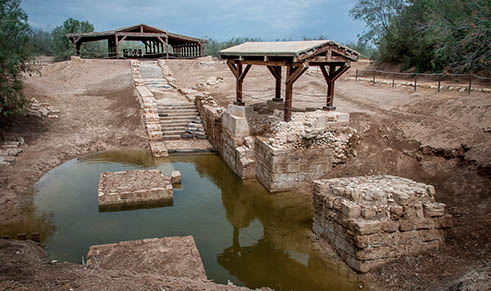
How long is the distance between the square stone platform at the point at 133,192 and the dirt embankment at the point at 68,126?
67.4 inches

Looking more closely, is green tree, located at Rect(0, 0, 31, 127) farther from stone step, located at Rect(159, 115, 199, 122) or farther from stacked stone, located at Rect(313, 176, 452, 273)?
stacked stone, located at Rect(313, 176, 452, 273)

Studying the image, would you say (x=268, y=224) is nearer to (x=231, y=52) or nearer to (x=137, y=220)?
(x=137, y=220)

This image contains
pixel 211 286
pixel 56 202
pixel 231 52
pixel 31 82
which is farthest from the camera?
pixel 31 82

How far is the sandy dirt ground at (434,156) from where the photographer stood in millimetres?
6191

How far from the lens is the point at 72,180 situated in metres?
10.8

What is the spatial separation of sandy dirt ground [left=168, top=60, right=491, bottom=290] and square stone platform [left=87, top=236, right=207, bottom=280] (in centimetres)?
322

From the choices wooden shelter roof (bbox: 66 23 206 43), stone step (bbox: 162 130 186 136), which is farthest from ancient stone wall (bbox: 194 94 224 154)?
wooden shelter roof (bbox: 66 23 206 43)

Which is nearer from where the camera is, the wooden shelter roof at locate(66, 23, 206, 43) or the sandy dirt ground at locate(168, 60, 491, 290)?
the sandy dirt ground at locate(168, 60, 491, 290)

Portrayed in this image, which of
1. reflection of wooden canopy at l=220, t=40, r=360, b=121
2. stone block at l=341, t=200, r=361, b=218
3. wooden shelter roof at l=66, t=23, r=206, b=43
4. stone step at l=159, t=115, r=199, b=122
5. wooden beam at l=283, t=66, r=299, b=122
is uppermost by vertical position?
wooden shelter roof at l=66, t=23, r=206, b=43

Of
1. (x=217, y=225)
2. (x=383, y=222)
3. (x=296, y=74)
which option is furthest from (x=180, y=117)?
(x=383, y=222)

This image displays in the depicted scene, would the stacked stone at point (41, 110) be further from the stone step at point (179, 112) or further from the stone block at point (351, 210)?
the stone block at point (351, 210)

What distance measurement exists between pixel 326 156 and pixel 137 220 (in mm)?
5567

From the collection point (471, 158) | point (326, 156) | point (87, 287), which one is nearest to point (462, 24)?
point (471, 158)

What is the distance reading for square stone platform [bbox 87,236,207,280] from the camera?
6117mm
